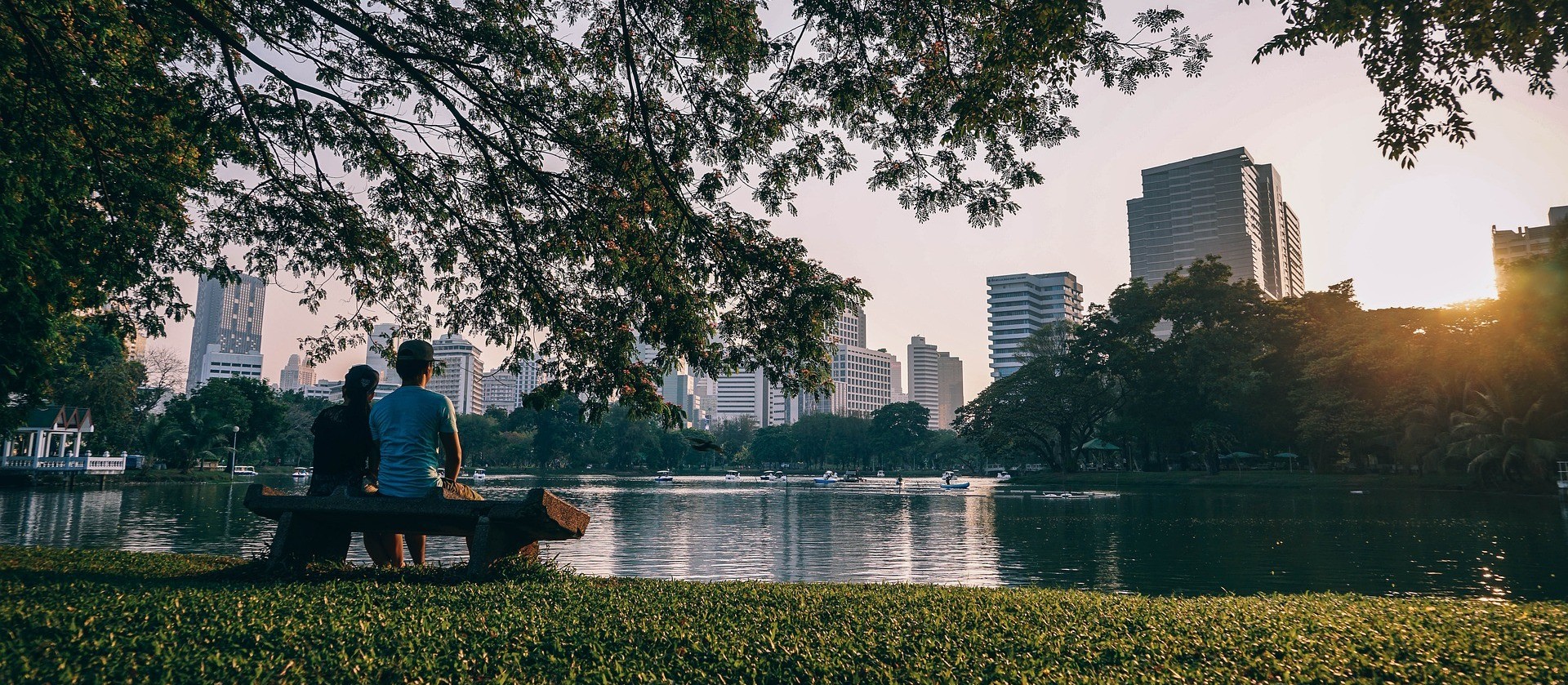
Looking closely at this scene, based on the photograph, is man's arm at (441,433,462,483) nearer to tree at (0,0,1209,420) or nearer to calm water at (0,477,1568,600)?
tree at (0,0,1209,420)

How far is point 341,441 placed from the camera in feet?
22.0

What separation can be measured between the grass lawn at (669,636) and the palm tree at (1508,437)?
39321mm

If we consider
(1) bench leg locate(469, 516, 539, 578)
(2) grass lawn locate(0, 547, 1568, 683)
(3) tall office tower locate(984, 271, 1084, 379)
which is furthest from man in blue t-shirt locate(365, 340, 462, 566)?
(3) tall office tower locate(984, 271, 1084, 379)

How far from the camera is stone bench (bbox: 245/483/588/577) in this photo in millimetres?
5645

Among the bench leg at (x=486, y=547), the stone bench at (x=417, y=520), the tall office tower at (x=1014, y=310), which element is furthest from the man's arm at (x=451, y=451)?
the tall office tower at (x=1014, y=310)

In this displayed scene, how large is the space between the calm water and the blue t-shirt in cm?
844

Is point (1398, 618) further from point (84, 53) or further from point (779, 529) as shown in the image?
point (779, 529)

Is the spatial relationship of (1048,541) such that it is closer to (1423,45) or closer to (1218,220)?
Answer: (1423,45)

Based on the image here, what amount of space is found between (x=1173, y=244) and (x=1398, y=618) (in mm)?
210426

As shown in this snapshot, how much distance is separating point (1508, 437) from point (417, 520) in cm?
4573

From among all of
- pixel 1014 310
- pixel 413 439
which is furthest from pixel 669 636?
pixel 1014 310

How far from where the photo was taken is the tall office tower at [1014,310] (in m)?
175

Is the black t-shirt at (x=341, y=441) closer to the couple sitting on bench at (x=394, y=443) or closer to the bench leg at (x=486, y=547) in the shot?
the couple sitting on bench at (x=394, y=443)

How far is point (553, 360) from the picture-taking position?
9.00m
